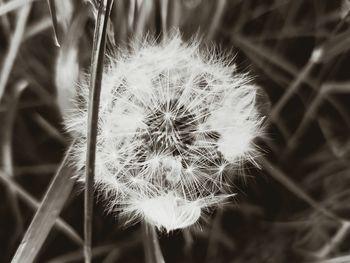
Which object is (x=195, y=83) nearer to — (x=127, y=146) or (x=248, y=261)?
(x=127, y=146)

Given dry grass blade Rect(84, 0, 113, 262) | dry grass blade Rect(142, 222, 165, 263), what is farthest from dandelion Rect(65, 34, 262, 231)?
dry grass blade Rect(84, 0, 113, 262)

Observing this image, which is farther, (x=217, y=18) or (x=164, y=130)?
(x=217, y=18)

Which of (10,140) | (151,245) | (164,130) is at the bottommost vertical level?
(151,245)

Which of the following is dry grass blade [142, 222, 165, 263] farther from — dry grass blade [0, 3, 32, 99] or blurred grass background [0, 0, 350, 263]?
dry grass blade [0, 3, 32, 99]

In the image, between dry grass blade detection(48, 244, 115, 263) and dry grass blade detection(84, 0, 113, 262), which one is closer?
dry grass blade detection(84, 0, 113, 262)

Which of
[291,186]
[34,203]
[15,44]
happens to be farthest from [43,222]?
[291,186]

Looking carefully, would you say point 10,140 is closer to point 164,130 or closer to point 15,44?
point 15,44
